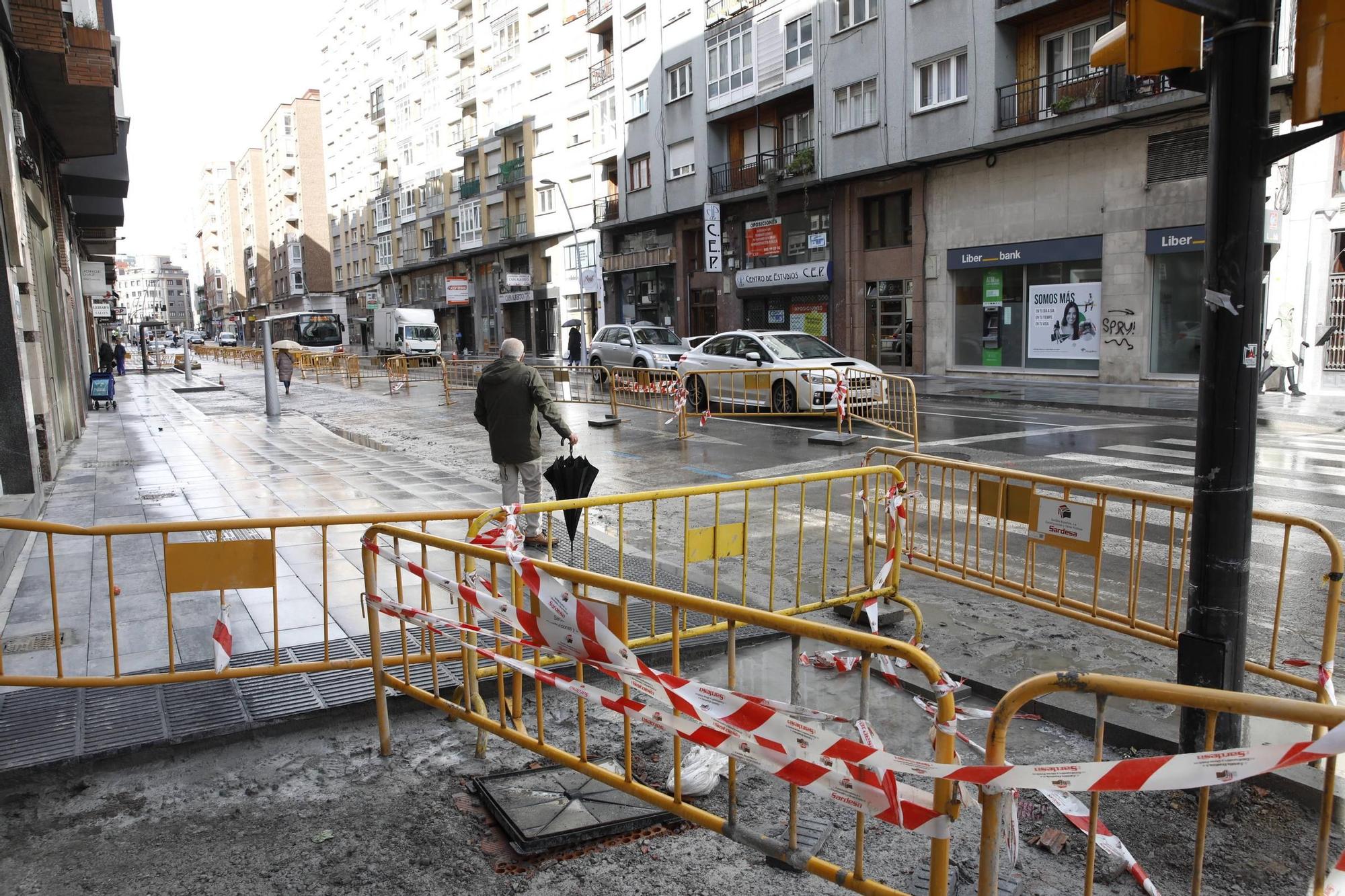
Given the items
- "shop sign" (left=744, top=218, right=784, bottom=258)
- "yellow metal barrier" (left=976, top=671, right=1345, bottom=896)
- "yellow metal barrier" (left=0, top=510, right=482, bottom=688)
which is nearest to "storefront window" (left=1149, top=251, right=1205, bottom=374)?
"shop sign" (left=744, top=218, right=784, bottom=258)

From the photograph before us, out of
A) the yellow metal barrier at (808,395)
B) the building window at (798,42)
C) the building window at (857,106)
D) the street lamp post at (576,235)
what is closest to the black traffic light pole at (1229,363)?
the yellow metal barrier at (808,395)

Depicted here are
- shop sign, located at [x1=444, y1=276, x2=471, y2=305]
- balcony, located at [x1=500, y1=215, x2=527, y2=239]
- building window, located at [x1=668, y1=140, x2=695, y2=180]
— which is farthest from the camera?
shop sign, located at [x1=444, y1=276, x2=471, y2=305]

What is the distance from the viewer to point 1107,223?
75.3 feet

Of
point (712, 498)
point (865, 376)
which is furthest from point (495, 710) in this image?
point (865, 376)

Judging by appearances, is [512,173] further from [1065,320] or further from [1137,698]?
[1137,698]

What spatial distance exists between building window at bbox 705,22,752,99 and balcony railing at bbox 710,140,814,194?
8.78ft

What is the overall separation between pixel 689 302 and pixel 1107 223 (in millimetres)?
18834

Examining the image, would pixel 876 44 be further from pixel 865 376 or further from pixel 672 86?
pixel 865 376

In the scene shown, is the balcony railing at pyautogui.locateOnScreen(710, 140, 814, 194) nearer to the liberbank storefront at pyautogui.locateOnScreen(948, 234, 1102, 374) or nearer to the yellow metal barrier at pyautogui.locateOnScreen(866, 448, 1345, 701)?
the liberbank storefront at pyautogui.locateOnScreen(948, 234, 1102, 374)

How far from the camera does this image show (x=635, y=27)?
40.4 meters

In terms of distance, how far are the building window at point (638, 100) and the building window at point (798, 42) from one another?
369 inches

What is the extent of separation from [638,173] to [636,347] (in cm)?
1985

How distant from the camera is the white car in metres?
15.2

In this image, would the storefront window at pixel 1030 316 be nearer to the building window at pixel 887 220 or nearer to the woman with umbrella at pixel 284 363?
the building window at pixel 887 220
